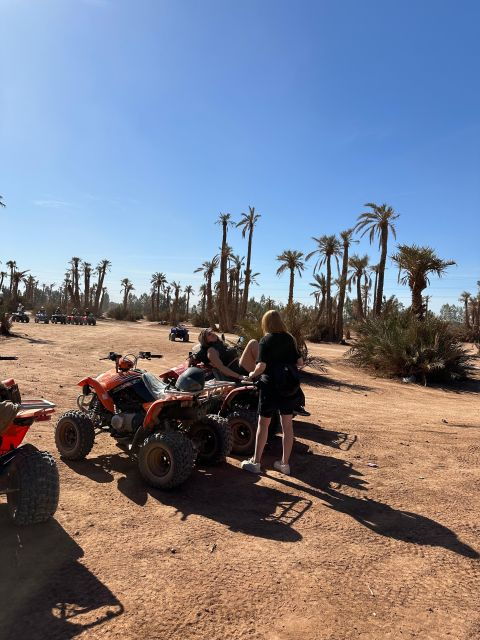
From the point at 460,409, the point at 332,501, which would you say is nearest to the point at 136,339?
the point at 460,409

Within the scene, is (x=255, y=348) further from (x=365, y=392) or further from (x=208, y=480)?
(x=365, y=392)

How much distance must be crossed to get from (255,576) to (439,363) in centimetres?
1181

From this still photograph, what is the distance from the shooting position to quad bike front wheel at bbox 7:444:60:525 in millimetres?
3238

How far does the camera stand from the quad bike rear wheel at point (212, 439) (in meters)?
5.00

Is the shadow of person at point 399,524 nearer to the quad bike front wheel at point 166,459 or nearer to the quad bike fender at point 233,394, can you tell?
the quad bike front wheel at point 166,459

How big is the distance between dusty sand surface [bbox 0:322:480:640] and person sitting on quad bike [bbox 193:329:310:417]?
1.12 metres

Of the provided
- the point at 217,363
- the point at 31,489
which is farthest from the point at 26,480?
the point at 217,363

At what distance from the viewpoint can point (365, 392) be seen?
11641 mm

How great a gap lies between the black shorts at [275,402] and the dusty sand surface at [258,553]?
27.3 inches

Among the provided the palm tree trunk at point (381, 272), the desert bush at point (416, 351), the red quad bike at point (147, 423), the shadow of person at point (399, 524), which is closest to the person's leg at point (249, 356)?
the red quad bike at point (147, 423)

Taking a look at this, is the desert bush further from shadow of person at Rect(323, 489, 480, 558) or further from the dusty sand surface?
shadow of person at Rect(323, 489, 480, 558)

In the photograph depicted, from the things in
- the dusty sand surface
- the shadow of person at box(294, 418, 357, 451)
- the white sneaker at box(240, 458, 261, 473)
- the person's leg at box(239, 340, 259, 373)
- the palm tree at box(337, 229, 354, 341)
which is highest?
the palm tree at box(337, 229, 354, 341)

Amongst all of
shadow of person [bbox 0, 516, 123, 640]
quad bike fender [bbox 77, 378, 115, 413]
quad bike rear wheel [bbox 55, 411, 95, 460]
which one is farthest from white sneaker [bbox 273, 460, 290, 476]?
shadow of person [bbox 0, 516, 123, 640]

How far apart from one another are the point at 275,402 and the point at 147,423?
1.28 metres
